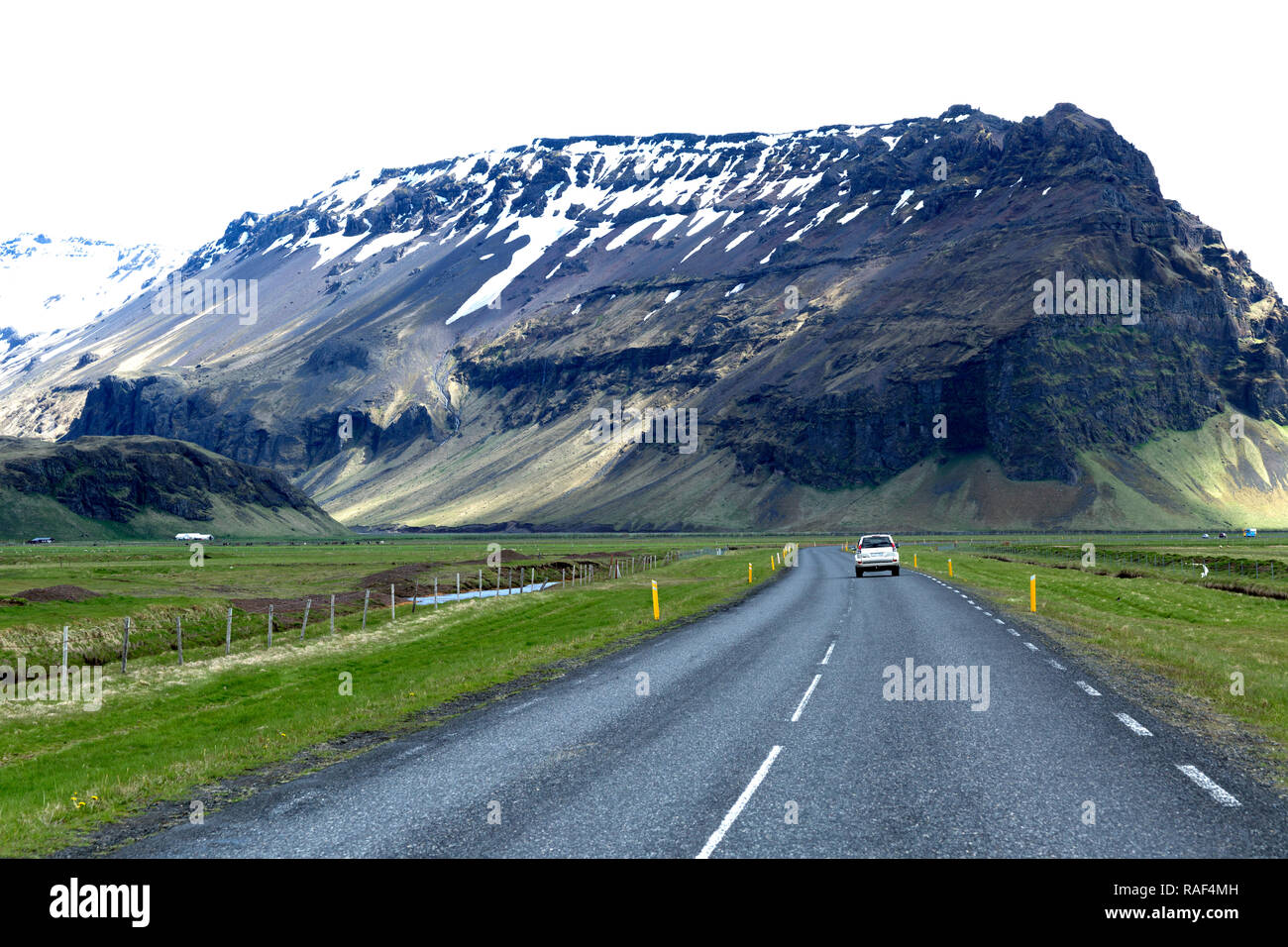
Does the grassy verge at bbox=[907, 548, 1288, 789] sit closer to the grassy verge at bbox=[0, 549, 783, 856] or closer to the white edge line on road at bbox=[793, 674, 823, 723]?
the white edge line on road at bbox=[793, 674, 823, 723]

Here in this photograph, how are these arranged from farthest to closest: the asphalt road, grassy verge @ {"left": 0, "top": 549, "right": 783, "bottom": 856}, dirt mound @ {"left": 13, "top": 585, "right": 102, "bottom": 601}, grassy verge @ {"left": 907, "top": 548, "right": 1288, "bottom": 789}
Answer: dirt mound @ {"left": 13, "top": 585, "right": 102, "bottom": 601} < grassy verge @ {"left": 907, "top": 548, "right": 1288, "bottom": 789} < grassy verge @ {"left": 0, "top": 549, "right": 783, "bottom": 856} < the asphalt road

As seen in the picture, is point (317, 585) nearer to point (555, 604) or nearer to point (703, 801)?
point (555, 604)

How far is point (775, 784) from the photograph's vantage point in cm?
1070

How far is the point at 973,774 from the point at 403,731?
8.85 metres

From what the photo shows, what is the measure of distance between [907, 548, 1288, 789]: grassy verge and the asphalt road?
2.90 ft

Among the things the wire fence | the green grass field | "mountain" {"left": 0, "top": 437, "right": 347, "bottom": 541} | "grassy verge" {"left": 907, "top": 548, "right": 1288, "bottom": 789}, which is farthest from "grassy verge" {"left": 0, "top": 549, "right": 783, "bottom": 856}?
"mountain" {"left": 0, "top": 437, "right": 347, "bottom": 541}

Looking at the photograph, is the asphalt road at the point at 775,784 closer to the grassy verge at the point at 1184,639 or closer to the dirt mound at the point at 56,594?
the grassy verge at the point at 1184,639

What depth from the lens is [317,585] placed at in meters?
65.0

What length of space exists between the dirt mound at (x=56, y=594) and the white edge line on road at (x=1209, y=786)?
45.7m

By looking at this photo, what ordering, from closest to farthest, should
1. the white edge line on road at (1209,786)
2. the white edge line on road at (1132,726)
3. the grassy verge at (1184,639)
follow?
the white edge line on road at (1209,786) → the white edge line on road at (1132,726) → the grassy verge at (1184,639)

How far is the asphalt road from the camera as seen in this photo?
8727mm

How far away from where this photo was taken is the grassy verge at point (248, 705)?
12508 millimetres

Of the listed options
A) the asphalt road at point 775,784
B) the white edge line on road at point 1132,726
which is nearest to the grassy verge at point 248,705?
the asphalt road at point 775,784

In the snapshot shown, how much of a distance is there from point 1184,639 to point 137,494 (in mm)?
180182
